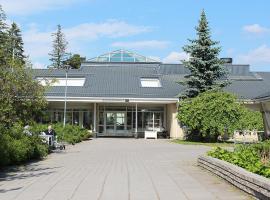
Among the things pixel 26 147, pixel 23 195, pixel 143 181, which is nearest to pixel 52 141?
pixel 26 147

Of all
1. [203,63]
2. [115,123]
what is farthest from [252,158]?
[115,123]

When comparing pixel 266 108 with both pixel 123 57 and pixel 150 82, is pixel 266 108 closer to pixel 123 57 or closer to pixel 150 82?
pixel 150 82

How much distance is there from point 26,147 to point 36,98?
16.3 ft

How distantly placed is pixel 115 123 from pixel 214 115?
45.7 feet

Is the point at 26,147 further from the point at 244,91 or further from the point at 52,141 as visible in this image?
the point at 244,91

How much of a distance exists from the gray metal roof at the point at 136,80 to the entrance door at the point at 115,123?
251 centimetres

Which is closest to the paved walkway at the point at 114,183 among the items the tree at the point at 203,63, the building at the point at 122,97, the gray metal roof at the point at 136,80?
the tree at the point at 203,63

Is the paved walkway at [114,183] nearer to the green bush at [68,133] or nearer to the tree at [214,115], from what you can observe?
the green bush at [68,133]

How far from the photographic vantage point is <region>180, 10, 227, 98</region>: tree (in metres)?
40.4

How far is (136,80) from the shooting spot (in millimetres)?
48875

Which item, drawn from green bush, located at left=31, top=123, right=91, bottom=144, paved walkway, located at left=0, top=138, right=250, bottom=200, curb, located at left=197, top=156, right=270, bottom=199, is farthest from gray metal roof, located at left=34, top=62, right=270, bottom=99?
curb, located at left=197, top=156, right=270, bottom=199

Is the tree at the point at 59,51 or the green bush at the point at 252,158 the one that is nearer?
the green bush at the point at 252,158

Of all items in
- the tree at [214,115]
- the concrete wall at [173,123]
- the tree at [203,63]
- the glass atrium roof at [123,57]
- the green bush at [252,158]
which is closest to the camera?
the green bush at [252,158]

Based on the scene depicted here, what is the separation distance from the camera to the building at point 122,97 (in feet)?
145
